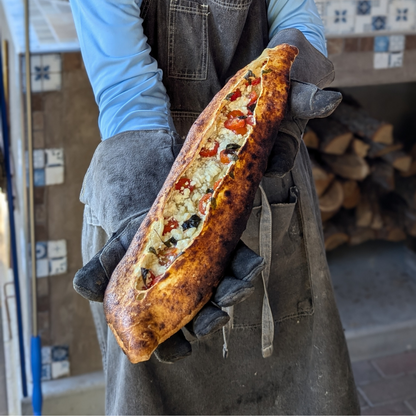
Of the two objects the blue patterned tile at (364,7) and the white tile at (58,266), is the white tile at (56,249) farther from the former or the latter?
the blue patterned tile at (364,7)

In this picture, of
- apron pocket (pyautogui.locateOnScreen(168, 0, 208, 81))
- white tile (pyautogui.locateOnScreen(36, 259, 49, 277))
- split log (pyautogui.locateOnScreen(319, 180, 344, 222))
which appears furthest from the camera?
split log (pyautogui.locateOnScreen(319, 180, 344, 222))

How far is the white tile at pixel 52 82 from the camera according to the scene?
1649 mm

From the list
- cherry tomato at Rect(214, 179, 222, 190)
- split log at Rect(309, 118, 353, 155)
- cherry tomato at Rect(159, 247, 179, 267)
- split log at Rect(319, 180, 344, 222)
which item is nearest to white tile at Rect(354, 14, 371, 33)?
split log at Rect(309, 118, 353, 155)

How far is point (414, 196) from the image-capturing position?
2.70 meters

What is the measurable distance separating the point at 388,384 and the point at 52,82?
5.74ft

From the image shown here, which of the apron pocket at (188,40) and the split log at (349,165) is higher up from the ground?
the apron pocket at (188,40)

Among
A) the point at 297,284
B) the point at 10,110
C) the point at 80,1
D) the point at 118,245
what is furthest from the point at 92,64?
the point at 10,110

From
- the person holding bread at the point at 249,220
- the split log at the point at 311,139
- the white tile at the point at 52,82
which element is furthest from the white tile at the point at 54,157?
the split log at the point at 311,139

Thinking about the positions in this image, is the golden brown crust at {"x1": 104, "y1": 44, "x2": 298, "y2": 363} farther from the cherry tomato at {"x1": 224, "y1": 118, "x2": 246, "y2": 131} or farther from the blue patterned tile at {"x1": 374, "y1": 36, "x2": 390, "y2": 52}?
the blue patterned tile at {"x1": 374, "y1": 36, "x2": 390, "y2": 52}

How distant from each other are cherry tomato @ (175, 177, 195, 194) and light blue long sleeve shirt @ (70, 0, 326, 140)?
0.14 meters

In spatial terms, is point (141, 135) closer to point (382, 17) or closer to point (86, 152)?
point (86, 152)

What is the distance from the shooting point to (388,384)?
89.8 inches

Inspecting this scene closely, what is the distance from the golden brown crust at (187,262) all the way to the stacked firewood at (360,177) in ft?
4.51

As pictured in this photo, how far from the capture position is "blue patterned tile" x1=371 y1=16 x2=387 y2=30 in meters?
1.92
